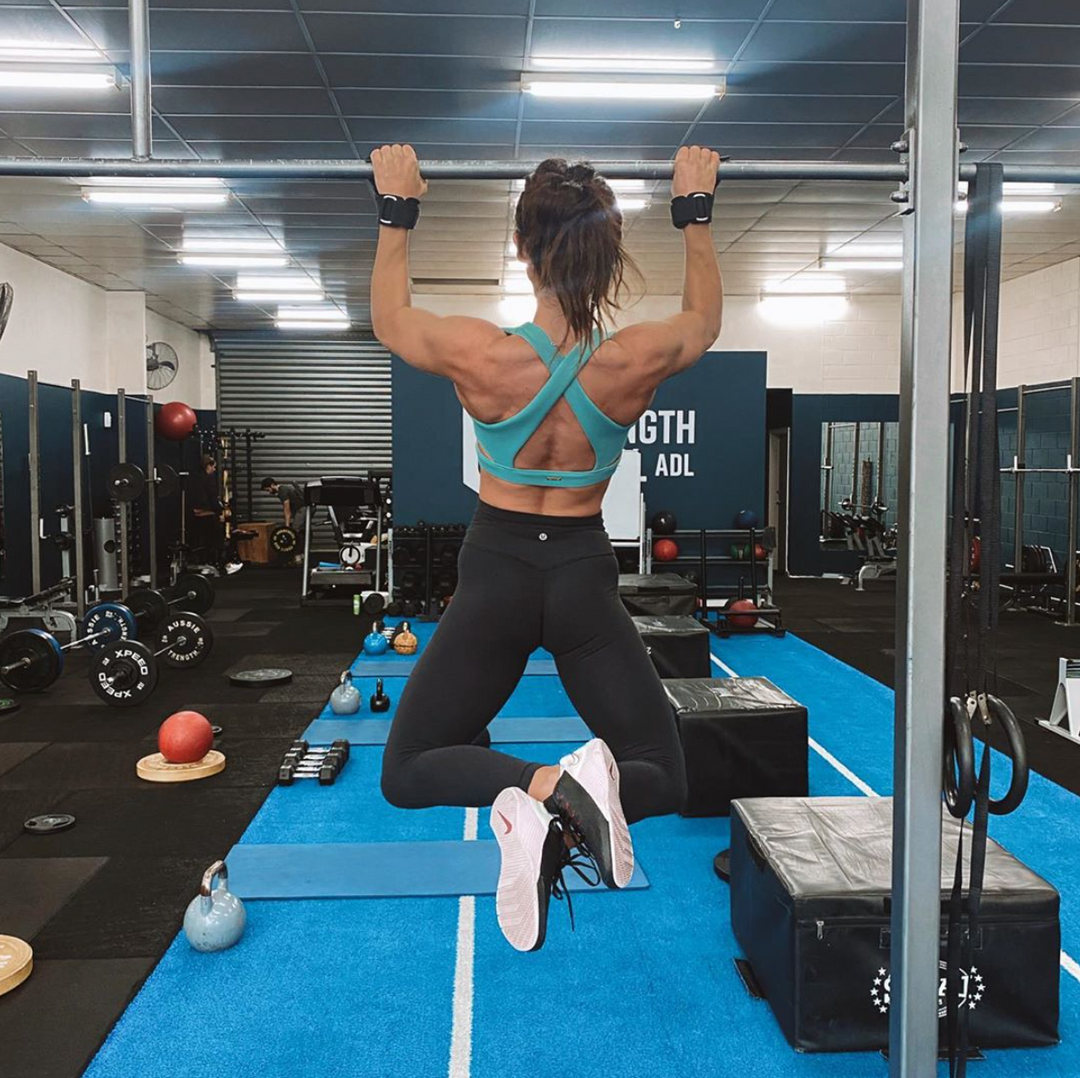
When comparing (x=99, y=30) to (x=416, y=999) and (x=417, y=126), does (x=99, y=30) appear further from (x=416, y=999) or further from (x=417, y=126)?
(x=416, y=999)

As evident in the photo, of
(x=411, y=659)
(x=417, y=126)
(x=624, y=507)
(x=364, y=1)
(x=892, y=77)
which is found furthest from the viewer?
(x=624, y=507)

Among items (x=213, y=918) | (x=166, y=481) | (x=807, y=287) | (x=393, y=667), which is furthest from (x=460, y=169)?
(x=807, y=287)

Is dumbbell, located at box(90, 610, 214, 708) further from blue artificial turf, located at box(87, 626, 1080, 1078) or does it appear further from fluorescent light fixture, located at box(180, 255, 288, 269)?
fluorescent light fixture, located at box(180, 255, 288, 269)

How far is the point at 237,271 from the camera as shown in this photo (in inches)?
392

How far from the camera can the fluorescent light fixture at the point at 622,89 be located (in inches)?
211

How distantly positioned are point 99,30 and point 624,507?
4894mm

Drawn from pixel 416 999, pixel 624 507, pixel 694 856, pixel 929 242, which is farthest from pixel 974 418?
pixel 624 507

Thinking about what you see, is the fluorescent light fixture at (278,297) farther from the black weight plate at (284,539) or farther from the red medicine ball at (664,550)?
the red medicine ball at (664,550)

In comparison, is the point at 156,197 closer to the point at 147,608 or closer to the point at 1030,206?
the point at 147,608

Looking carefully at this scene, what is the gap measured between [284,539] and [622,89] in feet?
25.9

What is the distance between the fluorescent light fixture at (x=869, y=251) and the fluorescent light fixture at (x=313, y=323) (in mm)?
6294

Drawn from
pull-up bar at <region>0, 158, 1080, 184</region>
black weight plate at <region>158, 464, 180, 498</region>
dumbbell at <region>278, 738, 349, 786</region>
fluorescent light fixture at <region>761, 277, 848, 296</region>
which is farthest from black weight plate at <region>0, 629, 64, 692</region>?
fluorescent light fixture at <region>761, 277, 848, 296</region>

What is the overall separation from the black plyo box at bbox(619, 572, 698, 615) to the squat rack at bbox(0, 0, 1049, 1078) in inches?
208

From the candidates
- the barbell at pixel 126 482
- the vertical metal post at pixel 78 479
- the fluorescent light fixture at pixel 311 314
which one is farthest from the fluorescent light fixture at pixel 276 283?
the vertical metal post at pixel 78 479
